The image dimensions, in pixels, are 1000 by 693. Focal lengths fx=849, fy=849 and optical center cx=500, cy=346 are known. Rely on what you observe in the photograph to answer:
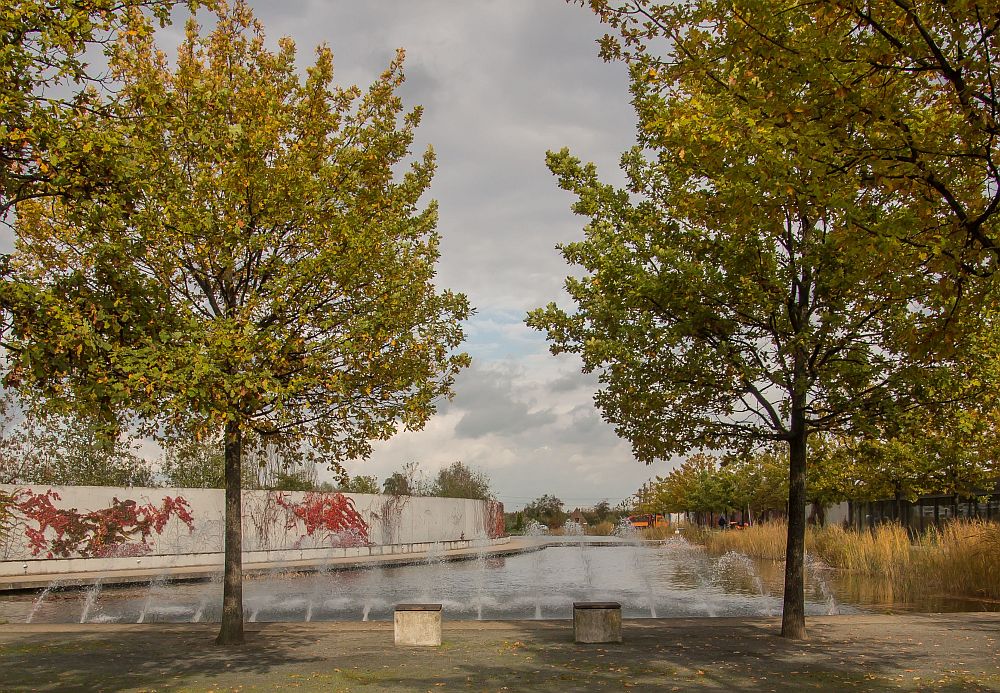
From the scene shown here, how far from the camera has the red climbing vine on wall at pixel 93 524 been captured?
26016mm

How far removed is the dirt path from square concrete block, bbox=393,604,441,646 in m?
0.22

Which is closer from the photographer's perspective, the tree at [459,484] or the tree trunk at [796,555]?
the tree trunk at [796,555]

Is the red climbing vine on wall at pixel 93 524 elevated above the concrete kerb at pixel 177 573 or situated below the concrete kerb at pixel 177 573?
above

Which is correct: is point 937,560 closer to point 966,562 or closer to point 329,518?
point 966,562

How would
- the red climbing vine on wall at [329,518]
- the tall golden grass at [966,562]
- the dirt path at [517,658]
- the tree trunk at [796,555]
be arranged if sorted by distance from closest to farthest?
the dirt path at [517,658], the tree trunk at [796,555], the tall golden grass at [966,562], the red climbing vine on wall at [329,518]

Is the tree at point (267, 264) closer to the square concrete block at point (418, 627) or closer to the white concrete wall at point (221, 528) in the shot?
the square concrete block at point (418, 627)

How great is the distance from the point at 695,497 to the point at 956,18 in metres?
53.0

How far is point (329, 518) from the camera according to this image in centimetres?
3641

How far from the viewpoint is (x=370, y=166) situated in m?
12.1

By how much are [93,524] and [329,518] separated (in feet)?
35.5

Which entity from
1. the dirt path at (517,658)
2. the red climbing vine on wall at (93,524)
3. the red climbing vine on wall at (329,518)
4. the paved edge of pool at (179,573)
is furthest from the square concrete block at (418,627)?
the red climbing vine on wall at (329,518)

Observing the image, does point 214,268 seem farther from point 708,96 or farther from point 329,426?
point 708,96

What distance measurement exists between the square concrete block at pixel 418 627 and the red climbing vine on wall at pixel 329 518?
24.0 meters

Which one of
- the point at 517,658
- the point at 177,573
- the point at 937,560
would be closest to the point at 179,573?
the point at 177,573
